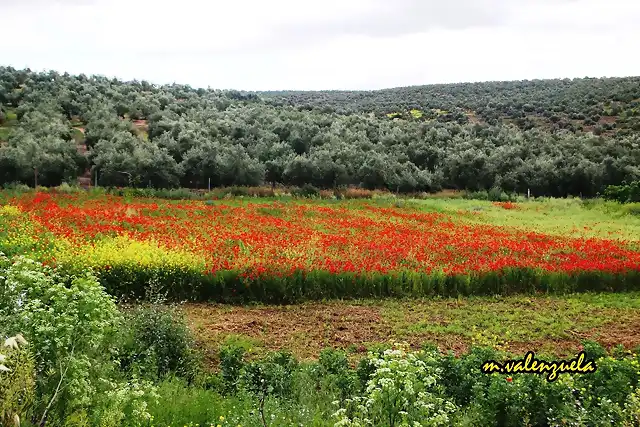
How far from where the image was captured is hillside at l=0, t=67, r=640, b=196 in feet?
125

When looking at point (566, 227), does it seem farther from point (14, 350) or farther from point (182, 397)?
point (14, 350)

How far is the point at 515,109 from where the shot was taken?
72125mm

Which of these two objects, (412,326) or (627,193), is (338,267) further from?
(627,193)

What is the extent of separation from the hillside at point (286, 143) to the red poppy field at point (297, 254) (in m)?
15.5

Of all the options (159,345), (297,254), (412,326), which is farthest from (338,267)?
(159,345)

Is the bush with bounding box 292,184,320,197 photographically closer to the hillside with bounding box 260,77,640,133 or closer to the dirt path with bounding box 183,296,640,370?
the dirt path with bounding box 183,296,640,370

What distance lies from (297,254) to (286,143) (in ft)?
104

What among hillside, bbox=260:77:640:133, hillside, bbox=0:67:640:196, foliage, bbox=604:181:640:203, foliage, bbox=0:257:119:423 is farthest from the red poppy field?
hillside, bbox=260:77:640:133

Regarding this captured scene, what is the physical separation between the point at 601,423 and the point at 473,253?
446 inches

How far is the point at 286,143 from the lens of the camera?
46344mm

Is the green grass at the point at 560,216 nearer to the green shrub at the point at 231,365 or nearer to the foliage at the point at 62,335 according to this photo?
the green shrub at the point at 231,365

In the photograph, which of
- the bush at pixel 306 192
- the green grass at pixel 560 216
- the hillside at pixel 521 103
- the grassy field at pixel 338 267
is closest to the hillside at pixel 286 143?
the hillside at pixel 521 103

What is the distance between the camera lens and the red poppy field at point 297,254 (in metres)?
13.8

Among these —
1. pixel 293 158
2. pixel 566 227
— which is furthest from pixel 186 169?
pixel 566 227
